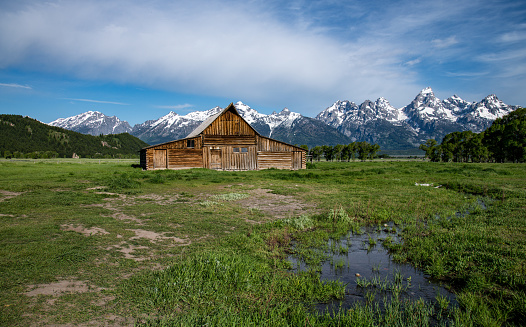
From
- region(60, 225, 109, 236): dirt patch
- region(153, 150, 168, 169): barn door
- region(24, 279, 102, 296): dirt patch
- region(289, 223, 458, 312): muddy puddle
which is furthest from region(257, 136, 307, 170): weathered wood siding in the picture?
region(24, 279, 102, 296): dirt patch

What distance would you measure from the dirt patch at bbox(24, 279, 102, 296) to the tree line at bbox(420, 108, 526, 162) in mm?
83564

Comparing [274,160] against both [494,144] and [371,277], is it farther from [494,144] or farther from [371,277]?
[494,144]

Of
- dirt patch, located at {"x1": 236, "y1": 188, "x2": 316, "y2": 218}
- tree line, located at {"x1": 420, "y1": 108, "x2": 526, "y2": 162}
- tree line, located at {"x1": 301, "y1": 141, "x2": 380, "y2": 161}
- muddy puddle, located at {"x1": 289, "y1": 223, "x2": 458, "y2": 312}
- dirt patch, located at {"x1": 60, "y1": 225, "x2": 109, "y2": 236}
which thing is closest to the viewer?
muddy puddle, located at {"x1": 289, "y1": 223, "x2": 458, "y2": 312}

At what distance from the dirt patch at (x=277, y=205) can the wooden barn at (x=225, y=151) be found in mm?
23757

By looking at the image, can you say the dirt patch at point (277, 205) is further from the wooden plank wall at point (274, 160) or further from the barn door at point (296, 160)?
the barn door at point (296, 160)

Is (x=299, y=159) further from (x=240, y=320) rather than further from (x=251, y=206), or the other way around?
(x=240, y=320)

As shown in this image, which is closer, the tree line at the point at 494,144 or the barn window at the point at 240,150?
the barn window at the point at 240,150

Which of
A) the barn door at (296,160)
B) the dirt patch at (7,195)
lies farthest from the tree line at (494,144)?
the dirt patch at (7,195)

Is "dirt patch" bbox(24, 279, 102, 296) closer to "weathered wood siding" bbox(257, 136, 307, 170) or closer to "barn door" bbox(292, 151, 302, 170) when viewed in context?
"weathered wood siding" bbox(257, 136, 307, 170)

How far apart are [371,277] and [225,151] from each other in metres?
37.7

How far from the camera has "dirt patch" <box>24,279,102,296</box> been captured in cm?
571

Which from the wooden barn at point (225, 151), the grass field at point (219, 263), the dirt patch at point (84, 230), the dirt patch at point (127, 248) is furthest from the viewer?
the wooden barn at point (225, 151)

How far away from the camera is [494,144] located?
228 feet

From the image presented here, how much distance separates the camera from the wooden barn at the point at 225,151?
4151 cm
